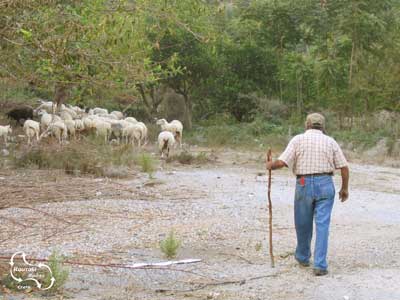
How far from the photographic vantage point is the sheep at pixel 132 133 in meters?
21.0

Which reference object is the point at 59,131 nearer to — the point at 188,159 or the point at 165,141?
the point at 165,141

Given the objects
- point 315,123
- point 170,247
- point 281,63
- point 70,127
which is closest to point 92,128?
point 70,127

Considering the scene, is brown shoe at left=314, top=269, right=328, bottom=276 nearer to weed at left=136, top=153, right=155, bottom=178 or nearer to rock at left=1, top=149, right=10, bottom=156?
weed at left=136, top=153, right=155, bottom=178

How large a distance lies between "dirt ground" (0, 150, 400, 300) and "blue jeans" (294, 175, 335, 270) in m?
0.20

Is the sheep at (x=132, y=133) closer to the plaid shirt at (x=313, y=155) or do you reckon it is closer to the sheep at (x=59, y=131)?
the sheep at (x=59, y=131)

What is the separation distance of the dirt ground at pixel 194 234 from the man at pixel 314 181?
0.96 feet

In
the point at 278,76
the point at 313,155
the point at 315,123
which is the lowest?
the point at 313,155

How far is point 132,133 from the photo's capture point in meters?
21.1

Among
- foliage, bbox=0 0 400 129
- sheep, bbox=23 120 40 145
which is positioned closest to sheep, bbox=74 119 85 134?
foliage, bbox=0 0 400 129

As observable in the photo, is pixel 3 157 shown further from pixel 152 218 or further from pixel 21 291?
pixel 21 291

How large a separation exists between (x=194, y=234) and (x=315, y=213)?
2225mm

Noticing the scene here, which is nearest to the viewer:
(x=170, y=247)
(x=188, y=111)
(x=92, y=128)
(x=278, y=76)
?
(x=170, y=247)

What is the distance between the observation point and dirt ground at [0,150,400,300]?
7098 mm

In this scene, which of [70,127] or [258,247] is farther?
[70,127]
